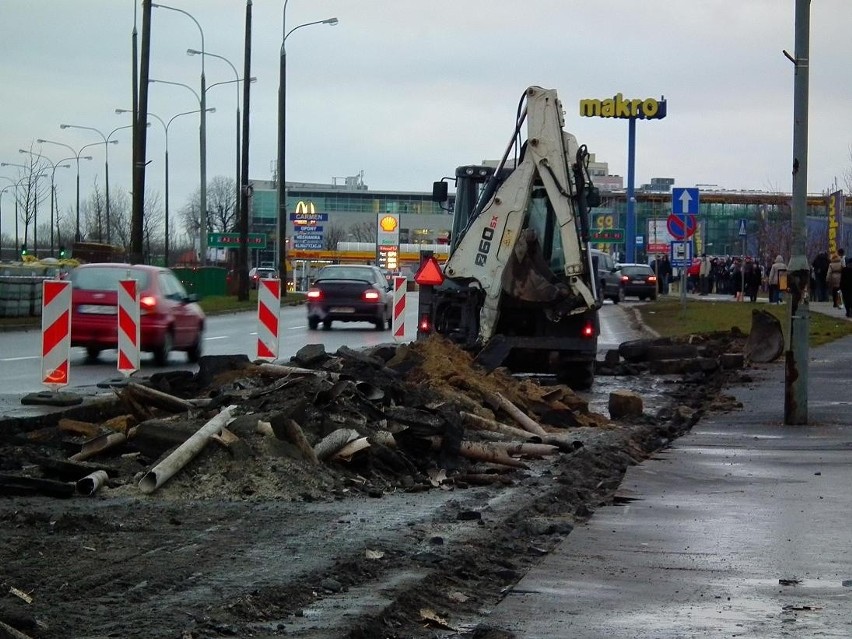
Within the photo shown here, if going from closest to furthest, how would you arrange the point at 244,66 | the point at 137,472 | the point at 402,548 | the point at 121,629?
the point at 121,629 → the point at 402,548 → the point at 137,472 → the point at 244,66

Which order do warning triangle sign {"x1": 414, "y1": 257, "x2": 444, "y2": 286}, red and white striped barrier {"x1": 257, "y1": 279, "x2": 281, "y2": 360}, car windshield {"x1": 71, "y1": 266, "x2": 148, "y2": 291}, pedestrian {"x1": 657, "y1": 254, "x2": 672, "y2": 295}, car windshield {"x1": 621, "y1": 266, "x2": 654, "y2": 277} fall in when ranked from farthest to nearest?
1. pedestrian {"x1": 657, "y1": 254, "x2": 672, "y2": 295}
2. car windshield {"x1": 621, "y1": 266, "x2": 654, "y2": 277}
3. car windshield {"x1": 71, "y1": 266, "x2": 148, "y2": 291}
4. warning triangle sign {"x1": 414, "y1": 257, "x2": 444, "y2": 286}
5. red and white striped barrier {"x1": 257, "y1": 279, "x2": 281, "y2": 360}

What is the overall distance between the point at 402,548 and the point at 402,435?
352cm

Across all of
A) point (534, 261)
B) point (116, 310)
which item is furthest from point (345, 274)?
point (534, 261)

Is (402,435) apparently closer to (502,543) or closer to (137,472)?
(137,472)

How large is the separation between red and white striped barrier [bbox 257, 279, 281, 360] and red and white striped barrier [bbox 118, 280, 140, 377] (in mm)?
1976

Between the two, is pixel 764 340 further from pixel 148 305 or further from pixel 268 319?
pixel 148 305

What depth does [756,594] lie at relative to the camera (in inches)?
275

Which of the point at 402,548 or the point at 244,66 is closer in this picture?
the point at 402,548

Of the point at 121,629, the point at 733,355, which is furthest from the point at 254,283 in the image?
the point at 121,629

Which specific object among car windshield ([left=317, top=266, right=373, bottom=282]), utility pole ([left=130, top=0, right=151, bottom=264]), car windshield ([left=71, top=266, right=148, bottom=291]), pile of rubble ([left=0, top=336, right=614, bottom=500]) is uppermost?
utility pole ([left=130, top=0, right=151, bottom=264])

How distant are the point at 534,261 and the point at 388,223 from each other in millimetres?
65830

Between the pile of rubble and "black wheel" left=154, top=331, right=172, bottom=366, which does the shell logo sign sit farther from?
the pile of rubble

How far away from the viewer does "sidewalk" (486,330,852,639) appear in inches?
250

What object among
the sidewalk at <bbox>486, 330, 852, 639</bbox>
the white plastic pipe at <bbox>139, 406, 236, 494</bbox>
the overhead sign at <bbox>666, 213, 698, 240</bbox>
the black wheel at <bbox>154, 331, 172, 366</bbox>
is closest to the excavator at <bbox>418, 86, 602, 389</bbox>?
the black wheel at <bbox>154, 331, 172, 366</bbox>
